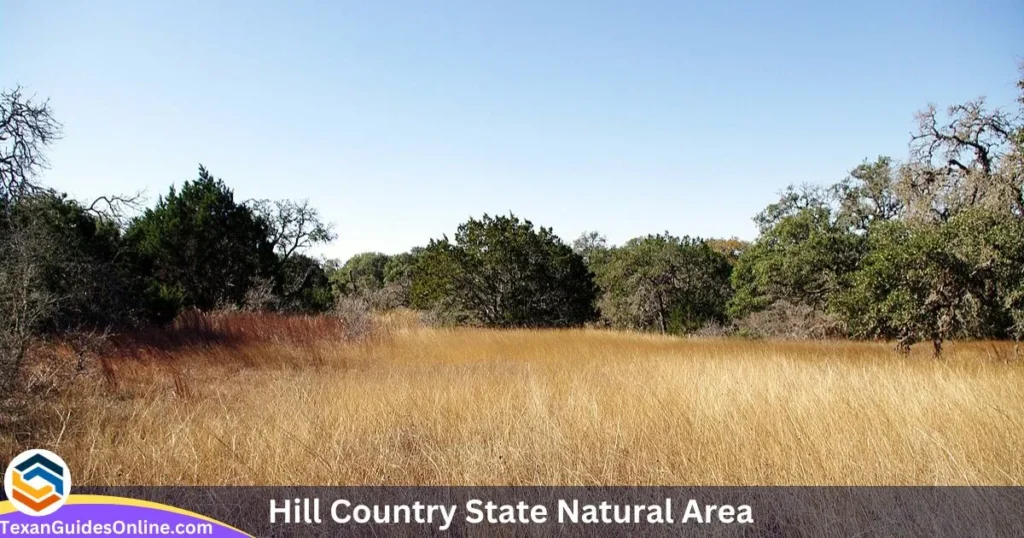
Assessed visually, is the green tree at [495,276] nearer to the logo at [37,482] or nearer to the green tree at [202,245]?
the green tree at [202,245]

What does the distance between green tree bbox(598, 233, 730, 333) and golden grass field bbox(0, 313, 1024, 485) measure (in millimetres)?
16311

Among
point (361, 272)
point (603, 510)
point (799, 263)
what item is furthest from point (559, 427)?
point (361, 272)

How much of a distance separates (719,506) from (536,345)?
30.0 ft

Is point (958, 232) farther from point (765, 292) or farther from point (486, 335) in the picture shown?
point (765, 292)

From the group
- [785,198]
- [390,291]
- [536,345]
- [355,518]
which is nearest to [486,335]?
[536,345]

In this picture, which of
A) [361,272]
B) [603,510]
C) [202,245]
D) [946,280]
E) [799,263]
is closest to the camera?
[603,510]

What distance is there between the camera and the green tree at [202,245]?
19406 mm

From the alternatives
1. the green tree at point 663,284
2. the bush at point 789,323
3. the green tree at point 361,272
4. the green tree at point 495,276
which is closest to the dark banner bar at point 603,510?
the bush at point 789,323

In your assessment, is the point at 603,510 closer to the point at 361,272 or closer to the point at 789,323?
A: the point at 789,323

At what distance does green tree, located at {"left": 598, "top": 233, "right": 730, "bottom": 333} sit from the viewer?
23672mm

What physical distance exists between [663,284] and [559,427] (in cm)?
2101

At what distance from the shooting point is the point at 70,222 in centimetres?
1209

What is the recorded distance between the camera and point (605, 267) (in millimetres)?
26047

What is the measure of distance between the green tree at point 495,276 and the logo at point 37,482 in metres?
17.9
